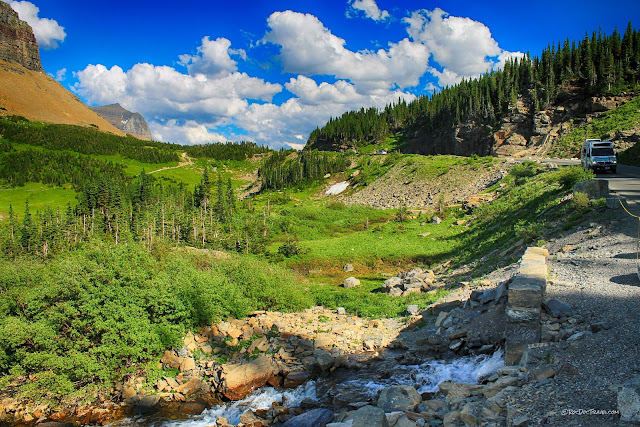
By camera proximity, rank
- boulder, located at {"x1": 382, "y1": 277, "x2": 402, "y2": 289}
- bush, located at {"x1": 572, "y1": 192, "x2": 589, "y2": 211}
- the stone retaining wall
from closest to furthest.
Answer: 1. the stone retaining wall
2. bush, located at {"x1": 572, "y1": 192, "x2": 589, "y2": 211}
3. boulder, located at {"x1": 382, "y1": 277, "x2": 402, "y2": 289}

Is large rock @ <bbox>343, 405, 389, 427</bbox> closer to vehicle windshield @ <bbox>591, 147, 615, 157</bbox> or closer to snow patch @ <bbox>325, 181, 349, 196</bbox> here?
vehicle windshield @ <bbox>591, 147, 615, 157</bbox>

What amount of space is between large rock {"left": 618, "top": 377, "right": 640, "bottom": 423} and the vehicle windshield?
33.8 meters

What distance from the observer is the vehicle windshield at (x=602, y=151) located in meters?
32.7

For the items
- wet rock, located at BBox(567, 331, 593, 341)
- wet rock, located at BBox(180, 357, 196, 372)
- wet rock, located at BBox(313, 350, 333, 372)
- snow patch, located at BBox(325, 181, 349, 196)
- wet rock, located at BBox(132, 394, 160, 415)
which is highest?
snow patch, located at BBox(325, 181, 349, 196)

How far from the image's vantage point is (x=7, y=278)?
979 inches

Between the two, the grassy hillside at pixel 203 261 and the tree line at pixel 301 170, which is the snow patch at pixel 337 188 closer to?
the grassy hillside at pixel 203 261

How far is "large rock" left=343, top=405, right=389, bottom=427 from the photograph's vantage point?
8.63 metres

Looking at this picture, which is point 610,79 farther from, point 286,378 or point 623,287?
point 286,378

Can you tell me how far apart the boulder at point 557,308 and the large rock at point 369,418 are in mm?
5952

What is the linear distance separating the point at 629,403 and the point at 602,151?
34605 mm

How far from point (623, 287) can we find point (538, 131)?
250 ft

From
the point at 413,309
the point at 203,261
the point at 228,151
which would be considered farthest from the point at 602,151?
the point at 228,151

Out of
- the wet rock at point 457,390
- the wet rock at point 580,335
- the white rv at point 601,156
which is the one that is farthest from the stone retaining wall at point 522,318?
the white rv at point 601,156

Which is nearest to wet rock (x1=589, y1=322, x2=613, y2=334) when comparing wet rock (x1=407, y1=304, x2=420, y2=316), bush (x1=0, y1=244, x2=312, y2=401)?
wet rock (x1=407, y1=304, x2=420, y2=316)
